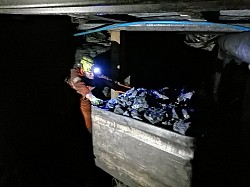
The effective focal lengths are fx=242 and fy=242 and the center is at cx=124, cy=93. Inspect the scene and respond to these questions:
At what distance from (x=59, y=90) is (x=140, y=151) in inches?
116

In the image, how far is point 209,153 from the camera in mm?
2650

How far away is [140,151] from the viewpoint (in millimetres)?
2801

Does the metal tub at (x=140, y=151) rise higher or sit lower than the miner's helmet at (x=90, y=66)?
lower

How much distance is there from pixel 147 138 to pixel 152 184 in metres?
0.62

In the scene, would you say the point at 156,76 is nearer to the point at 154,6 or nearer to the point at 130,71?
the point at 130,71

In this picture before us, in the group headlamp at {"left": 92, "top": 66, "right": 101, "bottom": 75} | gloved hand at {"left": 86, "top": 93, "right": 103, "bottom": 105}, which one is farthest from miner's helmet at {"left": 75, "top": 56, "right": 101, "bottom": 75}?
gloved hand at {"left": 86, "top": 93, "right": 103, "bottom": 105}

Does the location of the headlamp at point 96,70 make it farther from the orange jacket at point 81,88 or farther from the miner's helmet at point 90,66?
the orange jacket at point 81,88

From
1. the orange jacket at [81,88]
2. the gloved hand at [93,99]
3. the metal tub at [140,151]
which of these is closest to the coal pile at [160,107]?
the metal tub at [140,151]

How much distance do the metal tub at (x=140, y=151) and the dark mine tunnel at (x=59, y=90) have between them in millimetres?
1065

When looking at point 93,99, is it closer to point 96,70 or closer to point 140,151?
point 96,70

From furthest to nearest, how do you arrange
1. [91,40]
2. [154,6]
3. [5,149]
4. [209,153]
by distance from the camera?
[91,40], [5,149], [209,153], [154,6]

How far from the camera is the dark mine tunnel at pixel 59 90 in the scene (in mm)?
4219

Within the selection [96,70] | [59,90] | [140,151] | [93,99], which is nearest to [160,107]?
[140,151]

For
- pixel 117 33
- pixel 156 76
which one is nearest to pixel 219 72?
pixel 156 76
